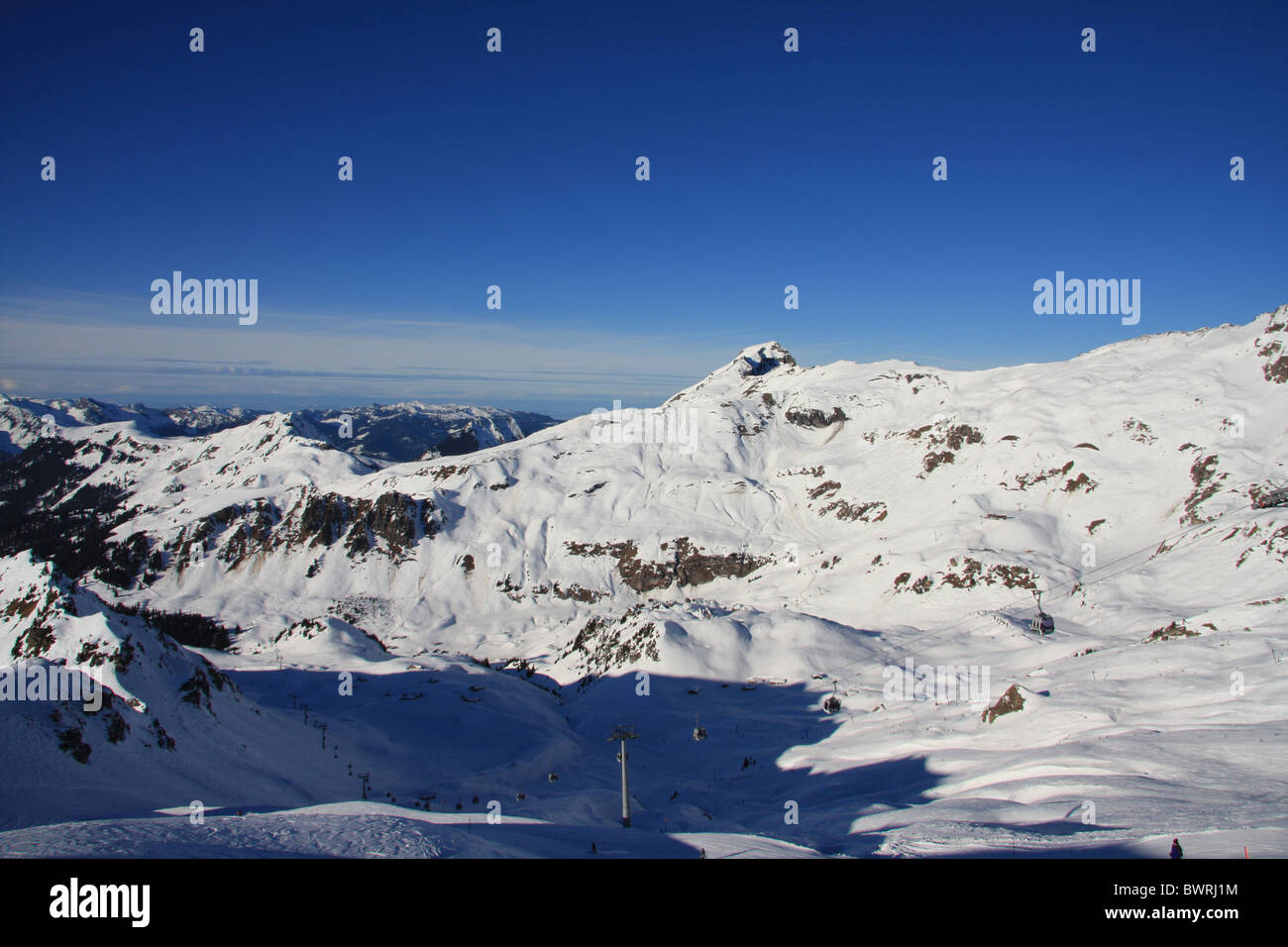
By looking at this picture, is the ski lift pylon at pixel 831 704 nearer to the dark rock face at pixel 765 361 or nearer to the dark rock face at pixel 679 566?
the dark rock face at pixel 679 566

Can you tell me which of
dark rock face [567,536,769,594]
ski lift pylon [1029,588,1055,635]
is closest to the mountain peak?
dark rock face [567,536,769,594]

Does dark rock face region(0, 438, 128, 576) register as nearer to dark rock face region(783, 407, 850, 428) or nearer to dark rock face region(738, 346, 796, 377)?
dark rock face region(783, 407, 850, 428)

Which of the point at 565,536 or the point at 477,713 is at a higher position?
the point at 565,536

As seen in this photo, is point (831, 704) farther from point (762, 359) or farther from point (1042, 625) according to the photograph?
point (762, 359)

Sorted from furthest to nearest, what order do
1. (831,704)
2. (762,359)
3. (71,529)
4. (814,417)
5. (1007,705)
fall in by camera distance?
1. (762,359)
2. (71,529)
3. (814,417)
4. (831,704)
5. (1007,705)

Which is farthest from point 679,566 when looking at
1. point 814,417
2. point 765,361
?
point 765,361

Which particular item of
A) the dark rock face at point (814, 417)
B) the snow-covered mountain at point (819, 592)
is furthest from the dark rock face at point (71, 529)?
the dark rock face at point (814, 417)
